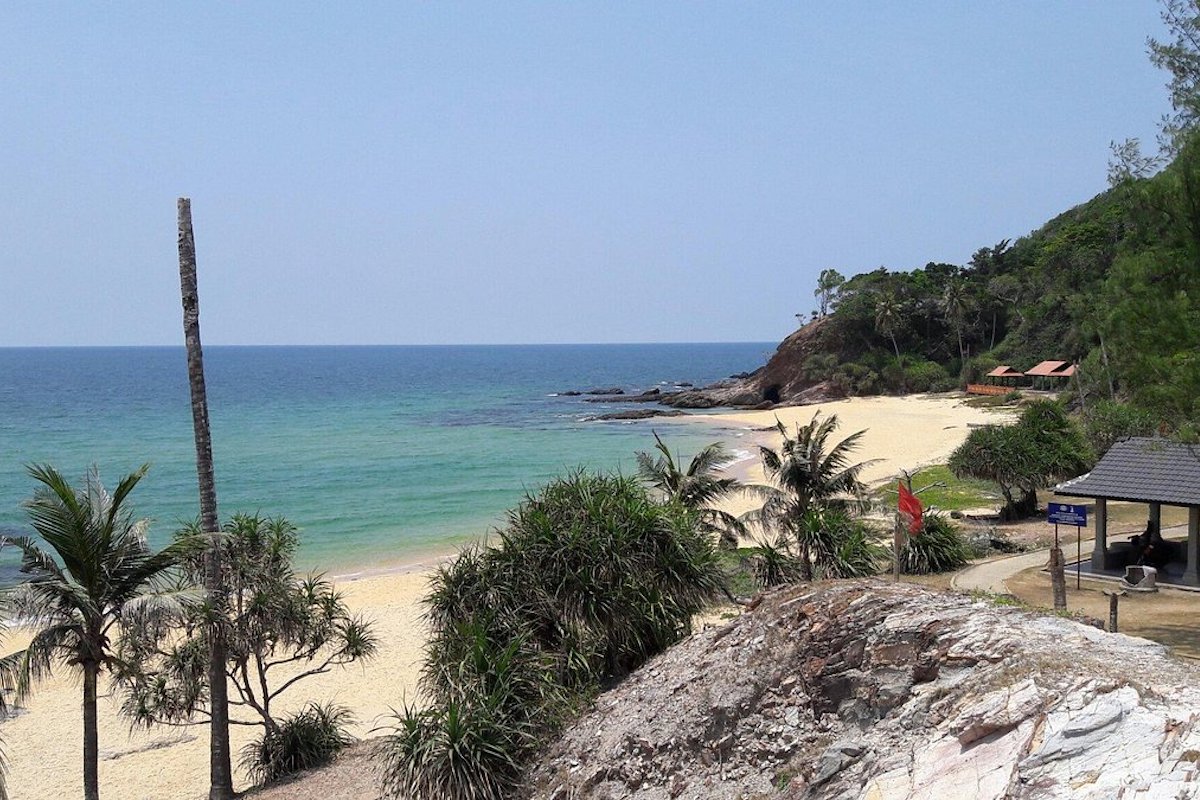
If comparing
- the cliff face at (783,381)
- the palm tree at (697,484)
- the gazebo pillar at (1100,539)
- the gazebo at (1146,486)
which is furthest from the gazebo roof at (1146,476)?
the cliff face at (783,381)

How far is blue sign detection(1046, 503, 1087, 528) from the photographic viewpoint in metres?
18.5

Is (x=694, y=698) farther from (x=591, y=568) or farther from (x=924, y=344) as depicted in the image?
(x=924, y=344)

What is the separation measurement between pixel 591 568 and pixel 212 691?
5841 mm

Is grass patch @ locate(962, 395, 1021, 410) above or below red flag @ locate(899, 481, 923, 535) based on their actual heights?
below

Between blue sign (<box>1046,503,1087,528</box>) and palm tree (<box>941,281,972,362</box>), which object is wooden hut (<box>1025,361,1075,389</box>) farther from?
blue sign (<box>1046,503,1087,528</box>)

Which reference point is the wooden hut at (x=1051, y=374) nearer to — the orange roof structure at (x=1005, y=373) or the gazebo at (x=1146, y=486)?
the orange roof structure at (x=1005, y=373)

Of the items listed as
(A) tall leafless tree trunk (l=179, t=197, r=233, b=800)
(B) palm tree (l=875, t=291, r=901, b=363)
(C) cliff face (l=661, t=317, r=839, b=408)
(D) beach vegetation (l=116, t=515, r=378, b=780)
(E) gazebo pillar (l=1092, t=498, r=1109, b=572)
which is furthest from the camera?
(C) cliff face (l=661, t=317, r=839, b=408)

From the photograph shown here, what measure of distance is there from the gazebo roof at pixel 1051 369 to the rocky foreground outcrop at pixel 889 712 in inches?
2807

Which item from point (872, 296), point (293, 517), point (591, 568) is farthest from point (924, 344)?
point (591, 568)

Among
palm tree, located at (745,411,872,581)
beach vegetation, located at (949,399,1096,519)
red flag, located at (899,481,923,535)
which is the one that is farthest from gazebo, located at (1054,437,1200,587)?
beach vegetation, located at (949,399,1096,519)

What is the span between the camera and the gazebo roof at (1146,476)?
1870 cm

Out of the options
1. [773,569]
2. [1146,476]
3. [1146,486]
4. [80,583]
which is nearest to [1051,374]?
[1146,476]

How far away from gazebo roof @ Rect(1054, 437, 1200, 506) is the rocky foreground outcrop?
1165cm

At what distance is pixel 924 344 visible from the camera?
327 feet
